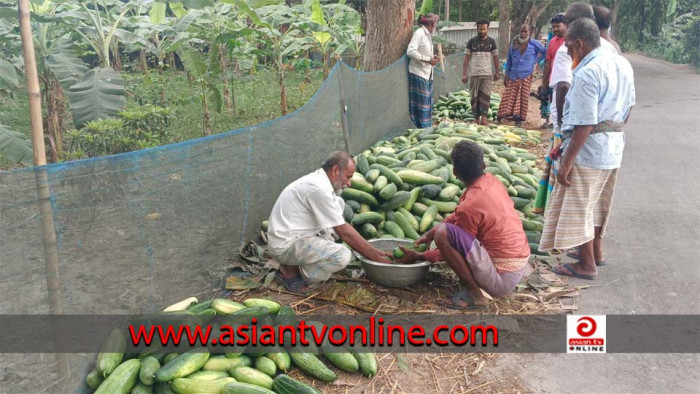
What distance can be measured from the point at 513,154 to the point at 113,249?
581 centimetres

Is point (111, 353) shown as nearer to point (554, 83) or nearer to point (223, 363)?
point (223, 363)

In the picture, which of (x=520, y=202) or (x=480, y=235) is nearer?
(x=480, y=235)

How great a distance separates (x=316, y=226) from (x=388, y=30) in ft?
20.5

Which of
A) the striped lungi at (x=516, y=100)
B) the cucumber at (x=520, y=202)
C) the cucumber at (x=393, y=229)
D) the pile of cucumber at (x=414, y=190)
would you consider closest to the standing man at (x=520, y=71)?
the striped lungi at (x=516, y=100)

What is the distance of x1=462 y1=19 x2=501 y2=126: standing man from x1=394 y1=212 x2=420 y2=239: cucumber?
18.9 ft

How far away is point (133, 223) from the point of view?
11.8 ft

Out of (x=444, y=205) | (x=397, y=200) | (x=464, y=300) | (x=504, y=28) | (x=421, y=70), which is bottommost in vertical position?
(x=464, y=300)

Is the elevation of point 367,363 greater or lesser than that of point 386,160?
lesser

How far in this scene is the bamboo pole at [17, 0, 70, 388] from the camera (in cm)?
271

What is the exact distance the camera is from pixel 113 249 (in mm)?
3416

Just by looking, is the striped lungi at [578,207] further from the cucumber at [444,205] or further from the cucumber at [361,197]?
the cucumber at [361,197]

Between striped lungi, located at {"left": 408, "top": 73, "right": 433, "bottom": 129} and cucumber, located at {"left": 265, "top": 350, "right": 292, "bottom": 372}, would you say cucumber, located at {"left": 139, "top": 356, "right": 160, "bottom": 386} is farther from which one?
striped lungi, located at {"left": 408, "top": 73, "right": 433, "bottom": 129}

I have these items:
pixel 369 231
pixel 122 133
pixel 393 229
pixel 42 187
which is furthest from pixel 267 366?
pixel 122 133

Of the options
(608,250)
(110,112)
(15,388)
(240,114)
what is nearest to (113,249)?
(15,388)
